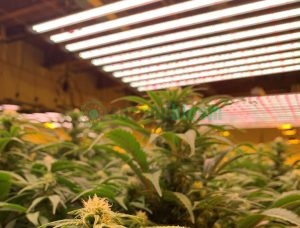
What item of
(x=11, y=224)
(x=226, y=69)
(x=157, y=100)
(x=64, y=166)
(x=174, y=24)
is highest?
(x=174, y=24)

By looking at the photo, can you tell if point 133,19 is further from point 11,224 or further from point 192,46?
point 11,224

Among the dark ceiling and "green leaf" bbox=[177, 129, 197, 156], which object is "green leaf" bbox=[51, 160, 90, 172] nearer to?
"green leaf" bbox=[177, 129, 197, 156]

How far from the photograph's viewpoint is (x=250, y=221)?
74 cm

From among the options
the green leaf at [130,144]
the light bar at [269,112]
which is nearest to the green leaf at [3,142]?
the green leaf at [130,144]

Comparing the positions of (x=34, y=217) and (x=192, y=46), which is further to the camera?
(x=192, y=46)

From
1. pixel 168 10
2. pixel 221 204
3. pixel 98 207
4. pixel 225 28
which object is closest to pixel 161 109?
pixel 221 204

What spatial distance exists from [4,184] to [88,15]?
92 centimetres

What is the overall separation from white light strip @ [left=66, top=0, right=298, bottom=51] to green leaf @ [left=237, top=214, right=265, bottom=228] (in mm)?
844

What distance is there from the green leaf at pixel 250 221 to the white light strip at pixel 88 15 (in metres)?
0.91

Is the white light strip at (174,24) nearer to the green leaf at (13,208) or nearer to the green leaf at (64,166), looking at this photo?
the green leaf at (64,166)

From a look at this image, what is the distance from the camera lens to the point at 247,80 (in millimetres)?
1949

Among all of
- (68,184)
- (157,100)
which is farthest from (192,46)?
(68,184)

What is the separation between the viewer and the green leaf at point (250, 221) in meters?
0.73

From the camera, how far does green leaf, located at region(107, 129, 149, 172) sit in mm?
776
